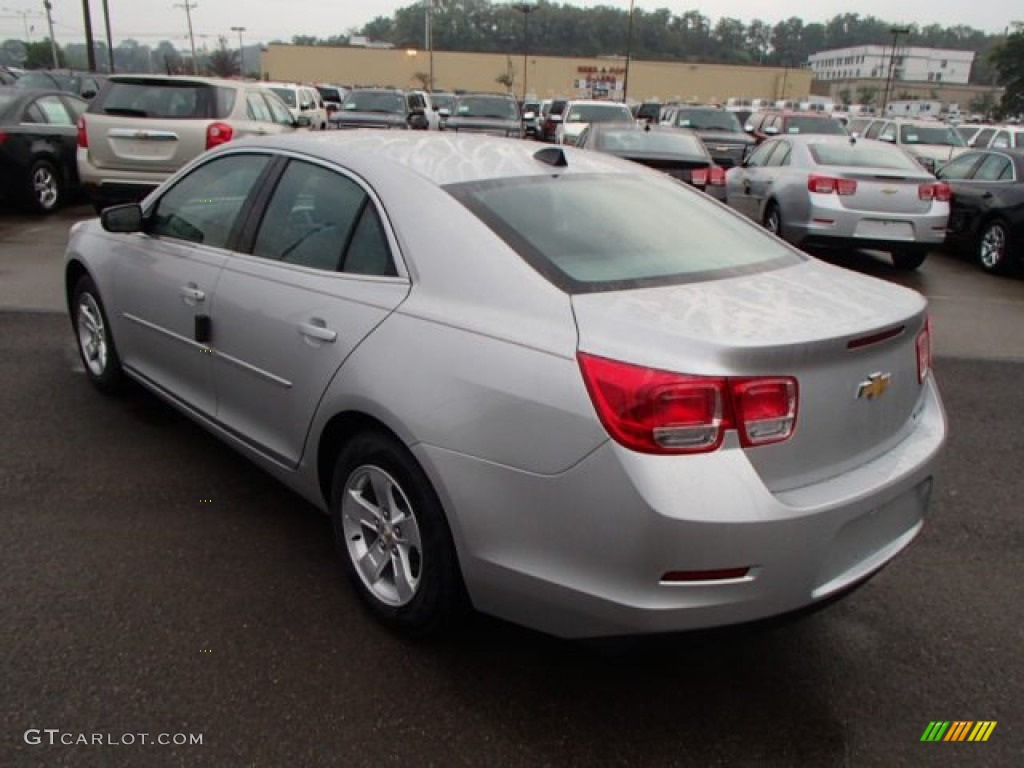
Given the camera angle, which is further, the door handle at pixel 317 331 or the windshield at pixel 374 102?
the windshield at pixel 374 102

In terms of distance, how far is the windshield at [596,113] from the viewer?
1894 cm

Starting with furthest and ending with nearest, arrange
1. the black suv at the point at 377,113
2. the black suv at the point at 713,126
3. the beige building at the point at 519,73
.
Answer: the beige building at the point at 519,73 → the black suv at the point at 713,126 → the black suv at the point at 377,113

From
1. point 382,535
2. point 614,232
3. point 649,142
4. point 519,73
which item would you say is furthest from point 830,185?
point 519,73

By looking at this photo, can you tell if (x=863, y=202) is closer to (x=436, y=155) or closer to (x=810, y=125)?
(x=436, y=155)

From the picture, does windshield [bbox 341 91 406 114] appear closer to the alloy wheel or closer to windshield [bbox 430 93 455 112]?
windshield [bbox 430 93 455 112]

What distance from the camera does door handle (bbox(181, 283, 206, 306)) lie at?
11.8ft

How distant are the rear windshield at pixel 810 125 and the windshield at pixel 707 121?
1.40 metres

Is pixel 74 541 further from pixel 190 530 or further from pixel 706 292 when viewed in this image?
pixel 706 292

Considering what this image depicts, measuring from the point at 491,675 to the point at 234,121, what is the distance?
9.10 metres

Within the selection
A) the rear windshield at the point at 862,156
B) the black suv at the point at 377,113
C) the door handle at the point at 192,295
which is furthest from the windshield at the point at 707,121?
the door handle at the point at 192,295

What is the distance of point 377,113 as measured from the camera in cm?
1794

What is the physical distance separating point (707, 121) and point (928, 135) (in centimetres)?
481

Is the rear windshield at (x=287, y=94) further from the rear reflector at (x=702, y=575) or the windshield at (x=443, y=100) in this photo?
the rear reflector at (x=702, y=575)

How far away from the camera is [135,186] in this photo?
32.1 feet
